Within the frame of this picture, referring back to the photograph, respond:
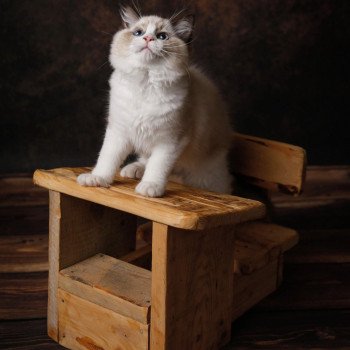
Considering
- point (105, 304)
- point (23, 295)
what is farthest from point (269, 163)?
point (23, 295)

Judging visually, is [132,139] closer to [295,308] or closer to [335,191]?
[295,308]

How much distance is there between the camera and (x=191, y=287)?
155cm

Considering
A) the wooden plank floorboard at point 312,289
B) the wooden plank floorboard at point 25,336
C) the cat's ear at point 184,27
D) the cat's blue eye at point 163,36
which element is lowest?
the wooden plank floorboard at point 25,336

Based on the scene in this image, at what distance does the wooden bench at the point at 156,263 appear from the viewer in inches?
57.4

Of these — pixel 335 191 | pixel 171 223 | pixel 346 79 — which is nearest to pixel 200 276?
pixel 171 223

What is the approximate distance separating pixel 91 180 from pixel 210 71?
159 cm

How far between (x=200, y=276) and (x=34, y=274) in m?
0.83

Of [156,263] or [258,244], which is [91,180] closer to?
[156,263]

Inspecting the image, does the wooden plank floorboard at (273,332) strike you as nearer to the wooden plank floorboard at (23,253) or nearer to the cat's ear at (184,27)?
the wooden plank floorboard at (23,253)

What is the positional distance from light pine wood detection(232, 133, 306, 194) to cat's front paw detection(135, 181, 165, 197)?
0.57 metres

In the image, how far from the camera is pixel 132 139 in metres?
1.67

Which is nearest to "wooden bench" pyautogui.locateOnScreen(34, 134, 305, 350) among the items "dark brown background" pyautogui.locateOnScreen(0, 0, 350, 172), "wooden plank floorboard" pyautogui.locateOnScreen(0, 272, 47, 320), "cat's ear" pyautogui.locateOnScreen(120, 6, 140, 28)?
"wooden plank floorboard" pyautogui.locateOnScreen(0, 272, 47, 320)

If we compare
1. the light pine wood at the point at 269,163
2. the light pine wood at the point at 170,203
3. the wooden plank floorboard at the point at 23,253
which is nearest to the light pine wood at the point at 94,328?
the light pine wood at the point at 170,203

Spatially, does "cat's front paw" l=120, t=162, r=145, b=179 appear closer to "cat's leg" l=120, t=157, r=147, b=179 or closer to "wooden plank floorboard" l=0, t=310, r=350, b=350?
"cat's leg" l=120, t=157, r=147, b=179
